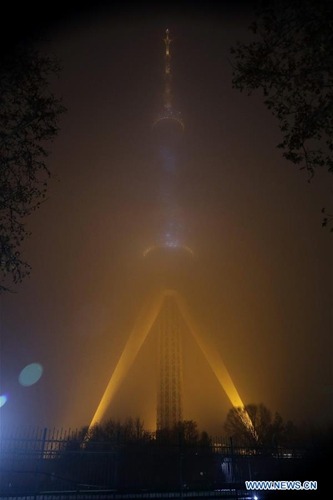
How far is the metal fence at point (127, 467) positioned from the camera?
1189cm

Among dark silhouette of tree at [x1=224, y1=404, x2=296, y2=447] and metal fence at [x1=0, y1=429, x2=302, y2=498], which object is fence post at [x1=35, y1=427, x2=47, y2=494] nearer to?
metal fence at [x1=0, y1=429, x2=302, y2=498]

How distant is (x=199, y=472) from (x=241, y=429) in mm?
46200

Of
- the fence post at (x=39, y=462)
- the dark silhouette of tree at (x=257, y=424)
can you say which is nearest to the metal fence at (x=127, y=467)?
the fence post at (x=39, y=462)

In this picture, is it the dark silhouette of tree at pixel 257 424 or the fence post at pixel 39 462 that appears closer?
the fence post at pixel 39 462

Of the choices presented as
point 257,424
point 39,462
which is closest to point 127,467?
point 39,462

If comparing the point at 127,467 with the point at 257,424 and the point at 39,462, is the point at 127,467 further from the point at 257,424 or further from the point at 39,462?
the point at 257,424

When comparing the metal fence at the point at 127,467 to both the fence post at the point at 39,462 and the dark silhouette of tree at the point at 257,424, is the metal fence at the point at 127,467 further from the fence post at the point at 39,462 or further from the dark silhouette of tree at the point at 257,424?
the dark silhouette of tree at the point at 257,424

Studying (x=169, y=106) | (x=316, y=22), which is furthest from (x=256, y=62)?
(x=169, y=106)

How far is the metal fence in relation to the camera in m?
11.9

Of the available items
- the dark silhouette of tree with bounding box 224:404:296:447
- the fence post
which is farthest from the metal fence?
the dark silhouette of tree with bounding box 224:404:296:447

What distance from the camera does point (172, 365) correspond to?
7150cm

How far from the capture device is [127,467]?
13.6 m

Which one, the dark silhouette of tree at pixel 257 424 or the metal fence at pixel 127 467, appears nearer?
the metal fence at pixel 127 467

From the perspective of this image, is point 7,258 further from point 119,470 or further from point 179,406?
point 179,406
